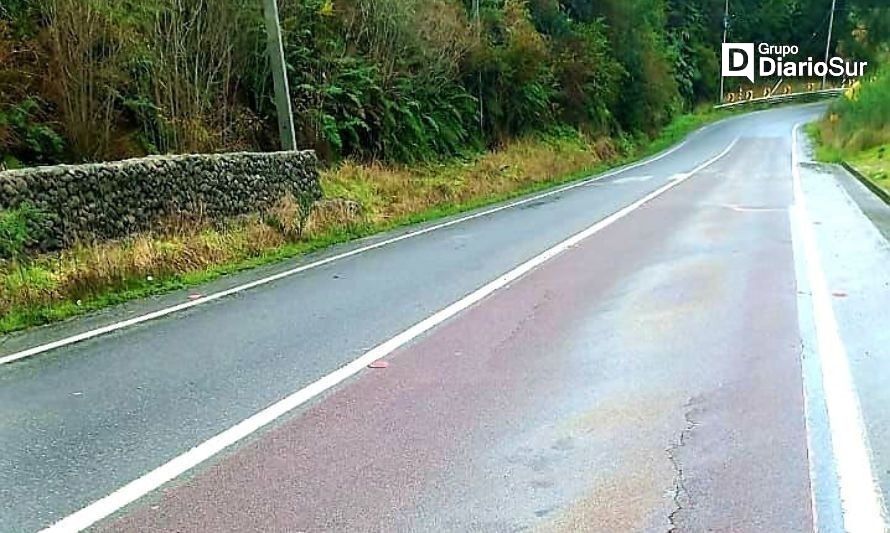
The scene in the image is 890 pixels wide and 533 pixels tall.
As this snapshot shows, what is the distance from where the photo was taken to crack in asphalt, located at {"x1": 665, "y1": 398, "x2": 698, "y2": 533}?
4194 millimetres

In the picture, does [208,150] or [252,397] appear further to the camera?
[208,150]

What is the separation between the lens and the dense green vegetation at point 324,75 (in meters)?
14.2

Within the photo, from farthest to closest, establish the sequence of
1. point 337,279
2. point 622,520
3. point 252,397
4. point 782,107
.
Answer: point 782,107, point 337,279, point 252,397, point 622,520

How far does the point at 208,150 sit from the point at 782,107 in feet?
222

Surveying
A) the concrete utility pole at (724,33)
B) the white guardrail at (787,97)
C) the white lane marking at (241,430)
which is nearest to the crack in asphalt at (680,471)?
the white lane marking at (241,430)

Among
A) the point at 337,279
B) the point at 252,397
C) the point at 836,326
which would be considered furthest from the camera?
the point at 337,279

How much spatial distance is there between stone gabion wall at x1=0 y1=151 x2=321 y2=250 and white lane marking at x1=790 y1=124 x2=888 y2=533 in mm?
8734

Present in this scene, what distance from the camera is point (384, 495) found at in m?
4.43

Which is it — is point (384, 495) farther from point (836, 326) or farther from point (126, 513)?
point (836, 326)

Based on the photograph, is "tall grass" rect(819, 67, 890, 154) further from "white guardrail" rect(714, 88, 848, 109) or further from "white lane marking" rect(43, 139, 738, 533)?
"white guardrail" rect(714, 88, 848, 109)

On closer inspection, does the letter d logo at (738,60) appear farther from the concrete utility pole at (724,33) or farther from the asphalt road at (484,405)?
the asphalt road at (484,405)

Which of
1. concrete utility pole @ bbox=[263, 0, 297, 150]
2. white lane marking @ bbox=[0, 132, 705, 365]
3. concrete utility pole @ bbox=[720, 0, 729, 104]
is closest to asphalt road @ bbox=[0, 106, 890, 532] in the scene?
white lane marking @ bbox=[0, 132, 705, 365]

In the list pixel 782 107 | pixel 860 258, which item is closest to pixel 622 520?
pixel 860 258

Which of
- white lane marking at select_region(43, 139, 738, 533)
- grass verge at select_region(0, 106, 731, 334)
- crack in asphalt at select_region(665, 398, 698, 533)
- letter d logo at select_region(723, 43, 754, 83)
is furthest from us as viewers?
letter d logo at select_region(723, 43, 754, 83)
